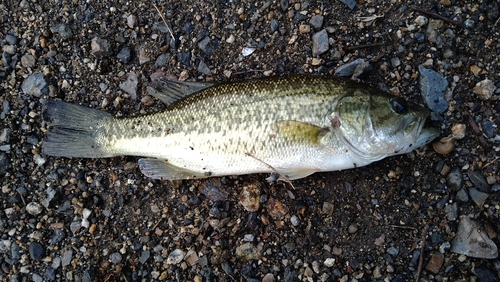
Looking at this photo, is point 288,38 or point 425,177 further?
point 288,38

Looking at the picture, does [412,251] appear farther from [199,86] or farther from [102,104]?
[102,104]

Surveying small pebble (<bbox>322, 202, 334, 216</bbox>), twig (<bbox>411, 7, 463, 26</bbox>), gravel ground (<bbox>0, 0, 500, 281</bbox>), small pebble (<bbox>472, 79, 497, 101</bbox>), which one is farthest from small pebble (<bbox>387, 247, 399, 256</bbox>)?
twig (<bbox>411, 7, 463, 26</bbox>)

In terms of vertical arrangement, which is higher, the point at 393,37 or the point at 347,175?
the point at 393,37

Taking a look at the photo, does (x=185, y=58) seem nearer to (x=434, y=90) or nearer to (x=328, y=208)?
(x=328, y=208)

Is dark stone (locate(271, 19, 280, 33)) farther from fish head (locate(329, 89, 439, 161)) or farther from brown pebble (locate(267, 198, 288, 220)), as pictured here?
brown pebble (locate(267, 198, 288, 220))

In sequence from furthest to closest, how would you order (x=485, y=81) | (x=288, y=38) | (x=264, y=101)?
(x=288, y=38) → (x=485, y=81) → (x=264, y=101)

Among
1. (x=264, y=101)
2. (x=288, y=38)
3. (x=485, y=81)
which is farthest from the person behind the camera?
(x=288, y=38)

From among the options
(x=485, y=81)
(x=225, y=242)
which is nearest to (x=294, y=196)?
(x=225, y=242)

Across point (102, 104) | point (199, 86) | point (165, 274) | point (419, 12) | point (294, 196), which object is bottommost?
point (165, 274)
